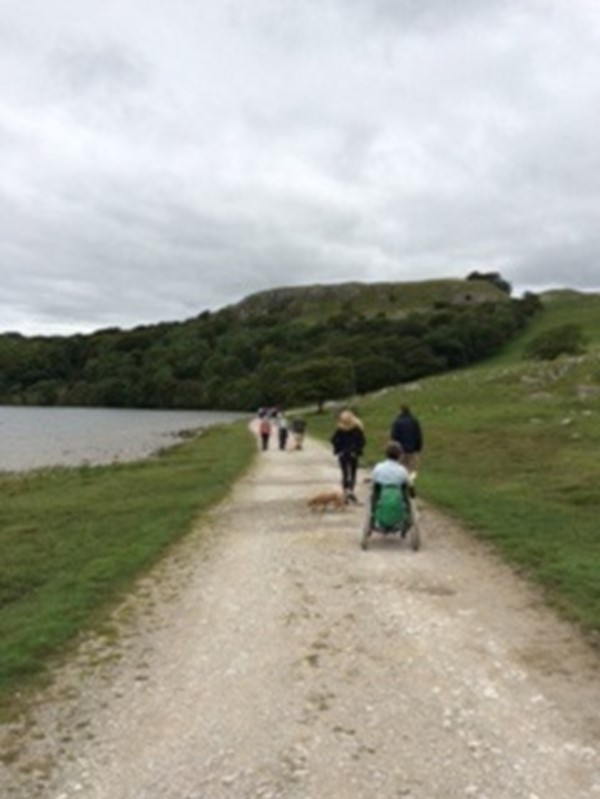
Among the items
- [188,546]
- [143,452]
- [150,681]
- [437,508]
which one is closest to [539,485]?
[437,508]

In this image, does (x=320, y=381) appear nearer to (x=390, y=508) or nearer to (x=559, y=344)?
(x=559, y=344)

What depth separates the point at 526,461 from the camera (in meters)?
35.8

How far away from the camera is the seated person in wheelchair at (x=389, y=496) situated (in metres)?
17.0

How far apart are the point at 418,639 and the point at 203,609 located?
3.40 metres

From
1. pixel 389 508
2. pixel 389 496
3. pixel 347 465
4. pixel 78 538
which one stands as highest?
pixel 347 465

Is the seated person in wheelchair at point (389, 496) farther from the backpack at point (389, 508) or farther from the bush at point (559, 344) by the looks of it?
the bush at point (559, 344)

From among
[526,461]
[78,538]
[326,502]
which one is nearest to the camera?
[78,538]

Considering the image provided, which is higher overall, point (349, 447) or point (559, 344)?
point (559, 344)

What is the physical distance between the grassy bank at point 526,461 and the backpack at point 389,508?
7.38ft

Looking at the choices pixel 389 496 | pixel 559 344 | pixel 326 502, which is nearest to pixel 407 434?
pixel 326 502

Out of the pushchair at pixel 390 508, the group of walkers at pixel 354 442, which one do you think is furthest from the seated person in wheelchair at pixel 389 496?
the group of walkers at pixel 354 442

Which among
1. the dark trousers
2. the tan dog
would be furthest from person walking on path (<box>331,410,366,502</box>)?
the tan dog

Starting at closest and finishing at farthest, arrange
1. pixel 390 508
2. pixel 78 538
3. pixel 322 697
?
pixel 322 697
pixel 390 508
pixel 78 538

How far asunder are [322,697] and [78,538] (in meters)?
13.6
